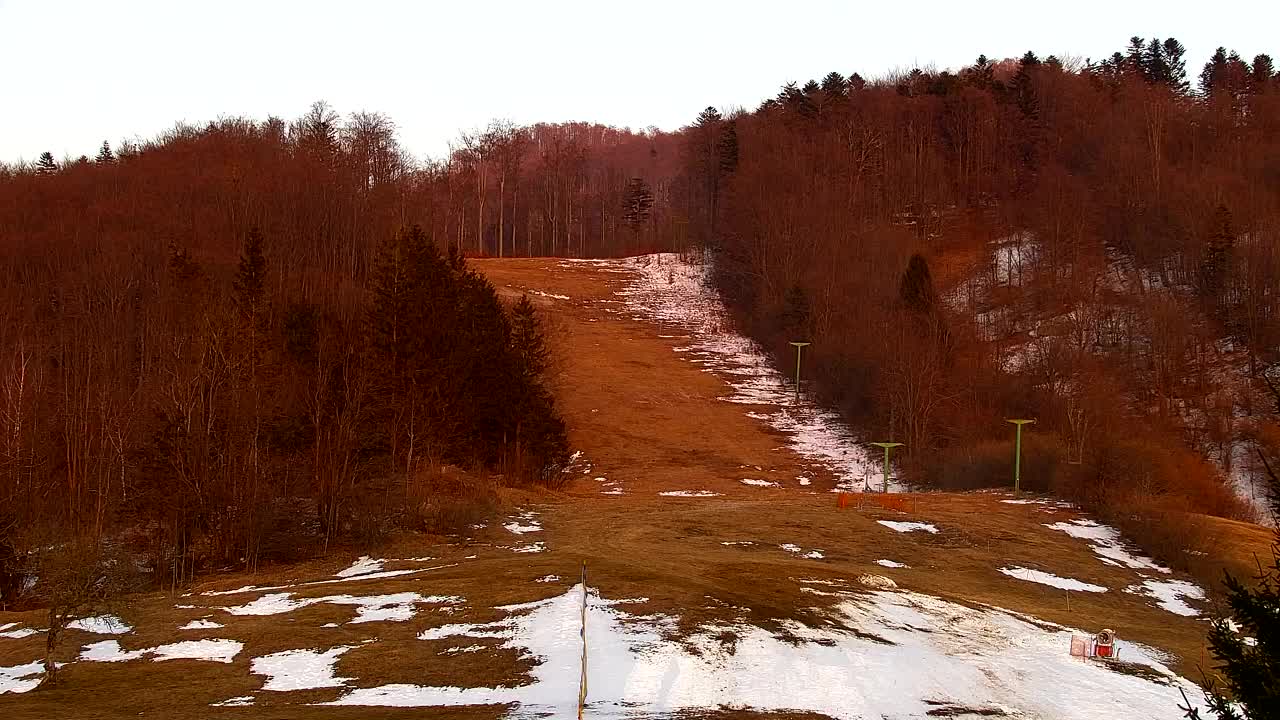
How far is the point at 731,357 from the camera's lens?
7819 centimetres

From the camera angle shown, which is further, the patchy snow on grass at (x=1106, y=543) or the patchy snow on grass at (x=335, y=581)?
the patchy snow on grass at (x=1106, y=543)

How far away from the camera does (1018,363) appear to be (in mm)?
62812

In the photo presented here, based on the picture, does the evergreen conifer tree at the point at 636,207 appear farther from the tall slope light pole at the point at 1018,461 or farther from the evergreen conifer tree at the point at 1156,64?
the tall slope light pole at the point at 1018,461

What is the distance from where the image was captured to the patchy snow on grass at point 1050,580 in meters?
28.3

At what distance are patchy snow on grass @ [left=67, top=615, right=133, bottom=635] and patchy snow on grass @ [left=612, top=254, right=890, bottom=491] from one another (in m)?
37.1

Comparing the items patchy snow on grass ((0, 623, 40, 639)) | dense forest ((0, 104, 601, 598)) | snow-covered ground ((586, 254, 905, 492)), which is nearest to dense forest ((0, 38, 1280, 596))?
dense forest ((0, 104, 601, 598))

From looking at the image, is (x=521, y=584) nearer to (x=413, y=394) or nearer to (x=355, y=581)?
(x=355, y=581)

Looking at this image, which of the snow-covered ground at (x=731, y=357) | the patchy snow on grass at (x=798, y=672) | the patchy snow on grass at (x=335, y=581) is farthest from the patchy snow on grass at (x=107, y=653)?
the snow-covered ground at (x=731, y=357)

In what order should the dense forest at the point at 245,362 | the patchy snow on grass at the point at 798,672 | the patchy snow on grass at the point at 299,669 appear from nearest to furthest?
the patchy snow on grass at the point at 798,672, the patchy snow on grass at the point at 299,669, the dense forest at the point at 245,362

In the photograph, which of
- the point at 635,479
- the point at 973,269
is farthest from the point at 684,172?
the point at 635,479

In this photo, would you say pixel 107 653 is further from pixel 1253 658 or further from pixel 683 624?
pixel 1253 658

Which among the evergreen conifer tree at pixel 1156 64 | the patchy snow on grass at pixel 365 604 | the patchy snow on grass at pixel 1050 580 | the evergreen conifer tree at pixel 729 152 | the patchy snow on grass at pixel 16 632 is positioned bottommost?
the patchy snow on grass at pixel 1050 580

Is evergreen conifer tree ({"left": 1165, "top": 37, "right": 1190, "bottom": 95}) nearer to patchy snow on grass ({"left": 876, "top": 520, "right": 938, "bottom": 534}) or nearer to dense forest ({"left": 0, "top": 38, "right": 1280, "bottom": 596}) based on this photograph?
dense forest ({"left": 0, "top": 38, "right": 1280, "bottom": 596})

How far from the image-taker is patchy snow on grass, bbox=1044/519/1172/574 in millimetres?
32031
